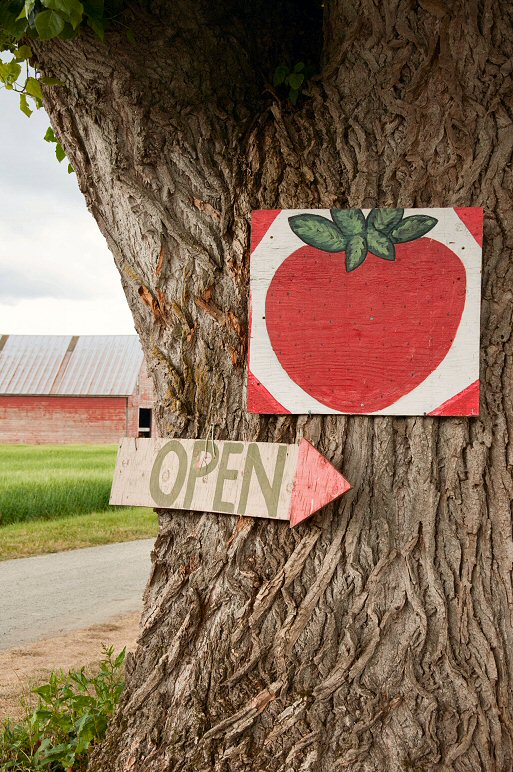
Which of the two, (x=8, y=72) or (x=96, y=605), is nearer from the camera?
(x=8, y=72)

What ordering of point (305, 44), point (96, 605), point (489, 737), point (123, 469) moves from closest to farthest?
point (489, 737), point (123, 469), point (305, 44), point (96, 605)

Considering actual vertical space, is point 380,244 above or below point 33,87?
below

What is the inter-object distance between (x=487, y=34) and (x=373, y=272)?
36.8 inches

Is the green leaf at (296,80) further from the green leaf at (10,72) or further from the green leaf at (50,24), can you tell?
the green leaf at (10,72)

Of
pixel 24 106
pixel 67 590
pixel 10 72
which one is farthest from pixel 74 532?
pixel 10 72

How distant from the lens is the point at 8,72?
348 centimetres

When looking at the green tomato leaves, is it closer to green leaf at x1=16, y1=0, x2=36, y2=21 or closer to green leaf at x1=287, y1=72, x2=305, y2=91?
green leaf at x1=287, y1=72, x2=305, y2=91

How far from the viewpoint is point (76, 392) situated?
2791 centimetres

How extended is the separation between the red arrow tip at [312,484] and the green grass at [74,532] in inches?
292

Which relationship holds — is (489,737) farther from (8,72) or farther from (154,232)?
(8,72)

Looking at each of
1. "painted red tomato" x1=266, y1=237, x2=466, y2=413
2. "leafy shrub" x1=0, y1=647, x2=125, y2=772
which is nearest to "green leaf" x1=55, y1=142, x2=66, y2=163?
"painted red tomato" x1=266, y1=237, x2=466, y2=413

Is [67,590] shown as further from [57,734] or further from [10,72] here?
[10,72]

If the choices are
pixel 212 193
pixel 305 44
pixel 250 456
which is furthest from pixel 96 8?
pixel 250 456

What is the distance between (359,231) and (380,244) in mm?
87
